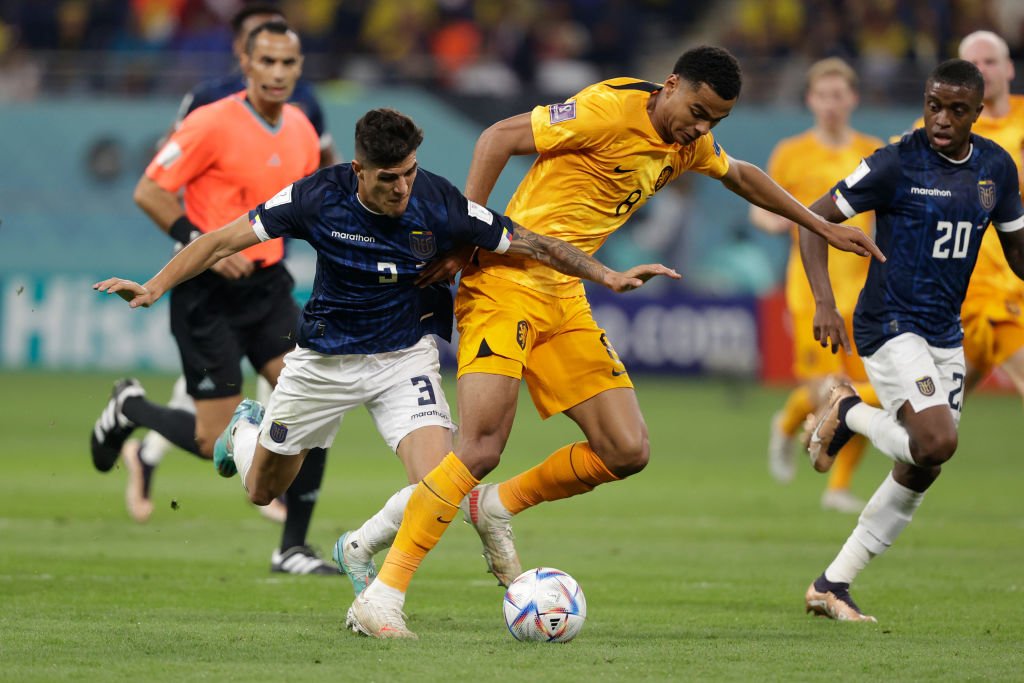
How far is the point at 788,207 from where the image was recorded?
22.0 feet

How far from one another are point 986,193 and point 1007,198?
129 millimetres

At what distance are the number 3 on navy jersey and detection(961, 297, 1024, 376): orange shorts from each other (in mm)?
1497

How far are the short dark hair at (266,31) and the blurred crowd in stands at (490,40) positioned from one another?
12.4 m

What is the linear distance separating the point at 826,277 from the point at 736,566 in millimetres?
2133

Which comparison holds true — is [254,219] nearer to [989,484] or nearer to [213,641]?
[213,641]

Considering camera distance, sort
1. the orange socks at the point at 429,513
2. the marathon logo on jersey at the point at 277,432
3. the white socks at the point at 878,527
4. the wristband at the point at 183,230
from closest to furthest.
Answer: the orange socks at the point at 429,513 < the marathon logo on jersey at the point at 277,432 < the white socks at the point at 878,527 < the wristband at the point at 183,230

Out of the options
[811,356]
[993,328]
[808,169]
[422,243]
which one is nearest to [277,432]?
[422,243]

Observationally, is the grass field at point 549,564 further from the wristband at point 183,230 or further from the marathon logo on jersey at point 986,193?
the marathon logo on jersey at point 986,193

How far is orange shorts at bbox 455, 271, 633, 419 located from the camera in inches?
250

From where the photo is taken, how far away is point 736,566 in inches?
330

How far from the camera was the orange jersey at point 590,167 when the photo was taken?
6445 mm

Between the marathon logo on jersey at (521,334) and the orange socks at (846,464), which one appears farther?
the orange socks at (846,464)

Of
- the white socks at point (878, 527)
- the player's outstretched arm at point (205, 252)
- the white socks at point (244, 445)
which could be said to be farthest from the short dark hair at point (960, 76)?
the white socks at point (244, 445)

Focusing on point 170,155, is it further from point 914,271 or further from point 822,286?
point 914,271
